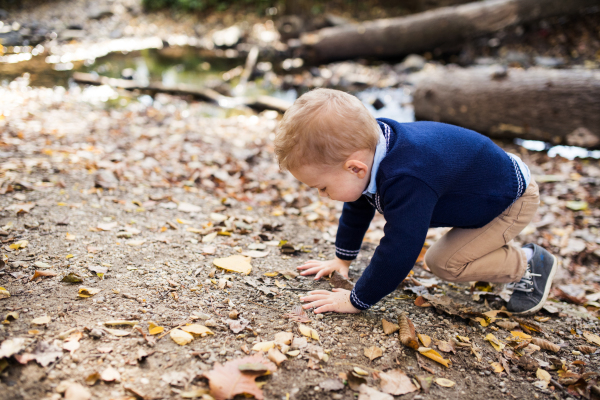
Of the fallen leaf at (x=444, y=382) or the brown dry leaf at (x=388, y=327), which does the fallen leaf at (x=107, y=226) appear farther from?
the fallen leaf at (x=444, y=382)

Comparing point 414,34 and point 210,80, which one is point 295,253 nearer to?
point 210,80

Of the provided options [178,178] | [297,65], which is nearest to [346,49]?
[297,65]

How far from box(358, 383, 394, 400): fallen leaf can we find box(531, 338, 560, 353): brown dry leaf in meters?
1.00

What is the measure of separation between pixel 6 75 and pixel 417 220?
8.47 meters

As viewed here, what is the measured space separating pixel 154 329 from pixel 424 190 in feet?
4.31

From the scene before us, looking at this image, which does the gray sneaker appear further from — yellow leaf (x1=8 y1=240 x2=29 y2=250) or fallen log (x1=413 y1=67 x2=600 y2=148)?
fallen log (x1=413 y1=67 x2=600 y2=148)

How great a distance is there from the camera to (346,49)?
10.4 m

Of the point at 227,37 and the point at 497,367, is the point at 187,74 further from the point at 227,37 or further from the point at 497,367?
the point at 497,367

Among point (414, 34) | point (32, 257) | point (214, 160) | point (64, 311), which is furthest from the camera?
point (414, 34)

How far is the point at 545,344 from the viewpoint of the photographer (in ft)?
6.55

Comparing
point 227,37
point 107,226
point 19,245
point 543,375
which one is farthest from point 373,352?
point 227,37

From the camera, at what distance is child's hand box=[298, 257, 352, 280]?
7.67 ft

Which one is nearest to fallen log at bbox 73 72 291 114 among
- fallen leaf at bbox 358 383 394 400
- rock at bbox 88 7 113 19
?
fallen leaf at bbox 358 383 394 400

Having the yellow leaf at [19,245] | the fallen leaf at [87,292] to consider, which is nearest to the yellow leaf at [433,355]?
the fallen leaf at [87,292]
